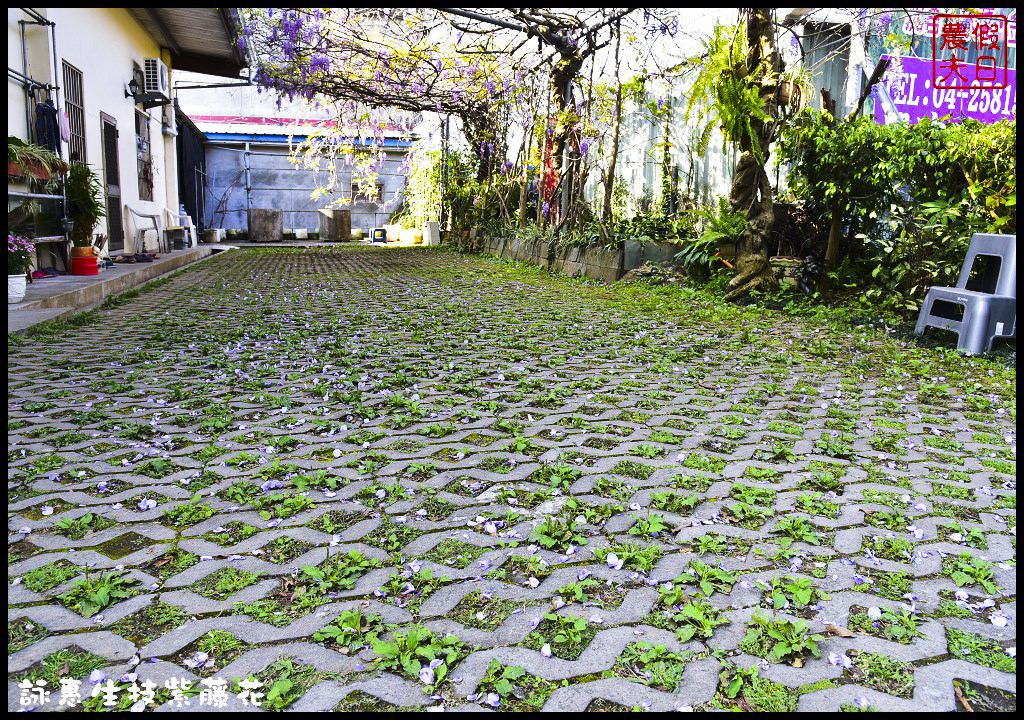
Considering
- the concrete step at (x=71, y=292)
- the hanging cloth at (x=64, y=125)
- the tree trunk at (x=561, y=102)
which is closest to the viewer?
the concrete step at (x=71, y=292)

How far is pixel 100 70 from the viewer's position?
1288 cm

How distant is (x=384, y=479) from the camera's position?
340 cm

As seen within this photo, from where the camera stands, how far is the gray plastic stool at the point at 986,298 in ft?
19.2

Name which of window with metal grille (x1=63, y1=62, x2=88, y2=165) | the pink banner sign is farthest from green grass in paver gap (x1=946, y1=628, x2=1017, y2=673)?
window with metal grille (x1=63, y1=62, x2=88, y2=165)

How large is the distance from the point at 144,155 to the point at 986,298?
15783mm

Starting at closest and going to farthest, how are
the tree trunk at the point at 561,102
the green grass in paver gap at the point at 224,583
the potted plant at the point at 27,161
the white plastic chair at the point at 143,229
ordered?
the green grass in paver gap at the point at 224,583 → the potted plant at the point at 27,161 → the tree trunk at the point at 561,102 → the white plastic chair at the point at 143,229

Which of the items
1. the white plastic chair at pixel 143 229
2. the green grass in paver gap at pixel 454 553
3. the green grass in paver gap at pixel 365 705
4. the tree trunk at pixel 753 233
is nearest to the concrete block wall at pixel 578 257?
the tree trunk at pixel 753 233

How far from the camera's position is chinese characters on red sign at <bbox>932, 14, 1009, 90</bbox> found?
961 centimetres

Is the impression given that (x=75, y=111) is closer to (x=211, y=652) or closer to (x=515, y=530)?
(x=515, y=530)

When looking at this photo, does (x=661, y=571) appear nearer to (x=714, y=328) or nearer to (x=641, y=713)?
(x=641, y=713)

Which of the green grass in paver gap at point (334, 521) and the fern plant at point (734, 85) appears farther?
the fern plant at point (734, 85)

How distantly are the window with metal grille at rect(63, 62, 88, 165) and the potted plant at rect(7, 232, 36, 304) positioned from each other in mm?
4139

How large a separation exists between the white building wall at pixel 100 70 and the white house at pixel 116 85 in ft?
0.05

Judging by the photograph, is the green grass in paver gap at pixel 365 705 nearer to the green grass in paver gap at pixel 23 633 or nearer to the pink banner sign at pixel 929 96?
the green grass in paver gap at pixel 23 633
